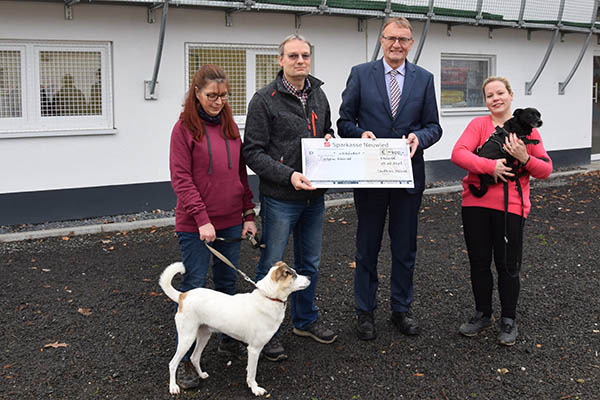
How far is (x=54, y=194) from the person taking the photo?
358 inches

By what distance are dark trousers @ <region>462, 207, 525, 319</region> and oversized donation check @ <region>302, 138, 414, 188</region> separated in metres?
0.65

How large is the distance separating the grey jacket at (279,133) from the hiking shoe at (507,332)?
5.71 feet

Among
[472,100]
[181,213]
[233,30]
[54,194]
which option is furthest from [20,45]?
[472,100]

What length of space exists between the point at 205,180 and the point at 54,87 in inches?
245

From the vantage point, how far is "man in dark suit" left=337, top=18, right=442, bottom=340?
14.9ft

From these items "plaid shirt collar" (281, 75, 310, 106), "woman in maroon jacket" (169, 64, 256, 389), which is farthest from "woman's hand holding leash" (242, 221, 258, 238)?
"plaid shirt collar" (281, 75, 310, 106)

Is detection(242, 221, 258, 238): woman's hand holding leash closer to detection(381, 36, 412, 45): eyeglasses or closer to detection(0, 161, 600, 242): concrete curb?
detection(381, 36, 412, 45): eyeglasses

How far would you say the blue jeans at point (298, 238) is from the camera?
14.1ft

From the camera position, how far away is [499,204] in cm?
451

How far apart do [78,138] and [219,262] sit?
5805mm

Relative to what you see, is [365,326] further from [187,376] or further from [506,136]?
[506,136]

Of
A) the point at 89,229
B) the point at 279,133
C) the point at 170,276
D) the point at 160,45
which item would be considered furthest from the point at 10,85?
the point at 170,276

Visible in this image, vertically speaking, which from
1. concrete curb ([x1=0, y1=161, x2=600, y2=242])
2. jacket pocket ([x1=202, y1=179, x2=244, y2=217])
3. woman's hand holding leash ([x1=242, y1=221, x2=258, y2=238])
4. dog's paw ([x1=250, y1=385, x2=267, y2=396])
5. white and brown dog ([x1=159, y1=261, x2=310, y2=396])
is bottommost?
dog's paw ([x1=250, y1=385, x2=267, y2=396])

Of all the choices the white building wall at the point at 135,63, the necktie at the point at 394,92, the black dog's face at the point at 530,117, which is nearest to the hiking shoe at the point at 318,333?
the necktie at the point at 394,92
